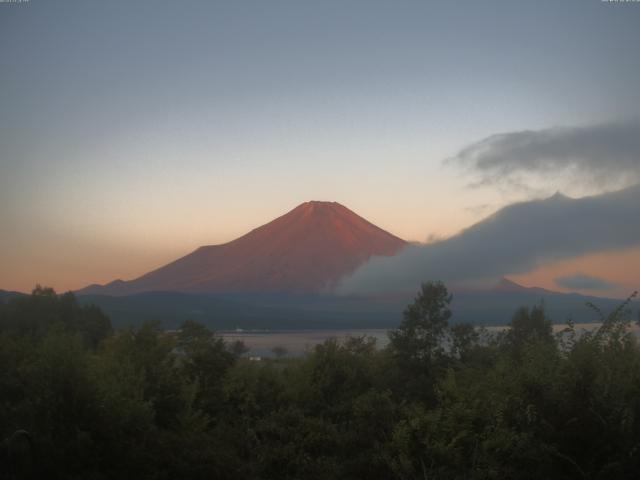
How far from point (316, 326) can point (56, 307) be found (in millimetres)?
68286

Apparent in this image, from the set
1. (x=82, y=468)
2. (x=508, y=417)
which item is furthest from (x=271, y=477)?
(x=508, y=417)

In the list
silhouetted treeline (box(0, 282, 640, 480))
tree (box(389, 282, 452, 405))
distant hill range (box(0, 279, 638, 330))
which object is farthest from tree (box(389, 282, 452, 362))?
distant hill range (box(0, 279, 638, 330))

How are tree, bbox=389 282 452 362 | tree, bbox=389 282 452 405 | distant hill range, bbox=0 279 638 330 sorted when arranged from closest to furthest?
1. tree, bbox=389 282 452 405
2. tree, bbox=389 282 452 362
3. distant hill range, bbox=0 279 638 330

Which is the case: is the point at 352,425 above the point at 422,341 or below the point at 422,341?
below

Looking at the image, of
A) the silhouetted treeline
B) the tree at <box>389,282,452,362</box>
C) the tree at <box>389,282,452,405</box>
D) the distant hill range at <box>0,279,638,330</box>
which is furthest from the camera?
the distant hill range at <box>0,279,638,330</box>

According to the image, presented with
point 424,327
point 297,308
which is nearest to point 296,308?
point 297,308

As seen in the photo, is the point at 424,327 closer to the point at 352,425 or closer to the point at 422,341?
the point at 422,341

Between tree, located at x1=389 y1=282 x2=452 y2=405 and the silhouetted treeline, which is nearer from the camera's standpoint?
the silhouetted treeline

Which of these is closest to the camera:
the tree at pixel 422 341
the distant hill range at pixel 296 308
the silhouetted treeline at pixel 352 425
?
the silhouetted treeline at pixel 352 425

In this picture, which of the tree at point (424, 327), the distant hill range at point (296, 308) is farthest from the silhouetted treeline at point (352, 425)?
the distant hill range at point (296, 308)

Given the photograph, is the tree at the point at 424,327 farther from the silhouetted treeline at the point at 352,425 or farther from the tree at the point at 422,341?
the silhouetted treeline at the point at 352,425

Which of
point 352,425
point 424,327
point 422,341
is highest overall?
point 424,327

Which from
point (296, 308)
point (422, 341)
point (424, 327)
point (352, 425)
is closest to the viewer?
A: point (352, 425)

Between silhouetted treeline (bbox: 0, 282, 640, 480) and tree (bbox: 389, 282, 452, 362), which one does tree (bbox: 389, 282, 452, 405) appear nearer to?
tree (bbox: 389, 282, 452, 362)
